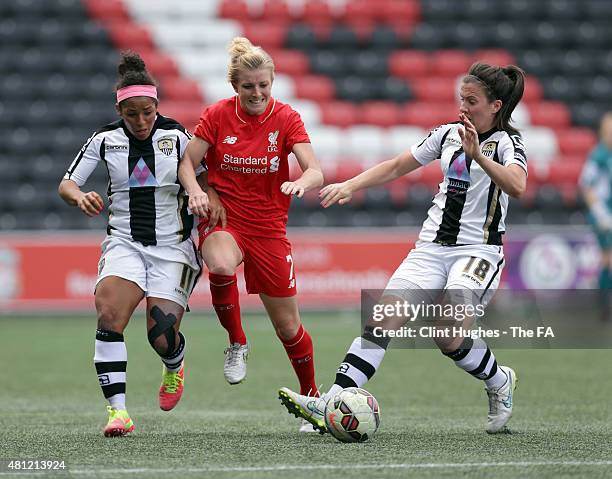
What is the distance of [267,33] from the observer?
18.7 m

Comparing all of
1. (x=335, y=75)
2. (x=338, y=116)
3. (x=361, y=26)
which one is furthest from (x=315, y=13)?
(x=338, y=116)

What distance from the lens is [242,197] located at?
6.14 m

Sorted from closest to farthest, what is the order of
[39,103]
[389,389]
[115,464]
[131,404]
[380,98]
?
[115,464]
[131,404]
[389,389]
[39,103]
[380,98]

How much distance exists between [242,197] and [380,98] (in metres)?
12.7

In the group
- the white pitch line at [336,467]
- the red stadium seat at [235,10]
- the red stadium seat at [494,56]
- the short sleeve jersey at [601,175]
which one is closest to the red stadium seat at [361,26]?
the red stadium seat at [235,10]

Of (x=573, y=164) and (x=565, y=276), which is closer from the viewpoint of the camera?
(x=565, y=276)

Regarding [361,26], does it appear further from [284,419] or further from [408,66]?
[284,419]

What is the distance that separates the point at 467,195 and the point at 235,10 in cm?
1378

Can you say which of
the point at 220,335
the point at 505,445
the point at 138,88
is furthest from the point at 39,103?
the point at 505,445

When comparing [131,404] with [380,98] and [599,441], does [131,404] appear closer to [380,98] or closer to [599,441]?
[599,441]

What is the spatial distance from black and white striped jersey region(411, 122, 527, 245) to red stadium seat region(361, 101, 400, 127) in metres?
12.3

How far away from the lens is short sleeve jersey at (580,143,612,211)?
1289 centimetres

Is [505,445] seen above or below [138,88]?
below

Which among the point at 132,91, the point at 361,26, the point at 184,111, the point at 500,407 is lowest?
the point at 500,407
